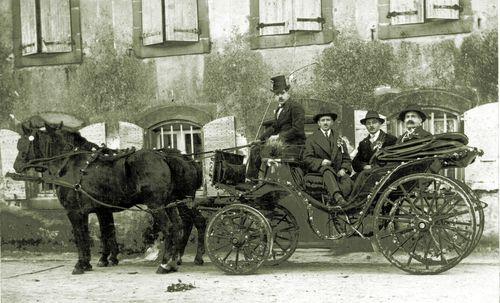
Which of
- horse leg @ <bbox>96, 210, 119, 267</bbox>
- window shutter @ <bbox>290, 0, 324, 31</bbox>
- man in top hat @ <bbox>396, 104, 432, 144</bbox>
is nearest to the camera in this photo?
man in top hat @ <bbox>396, 104, 432, 144</bbox>

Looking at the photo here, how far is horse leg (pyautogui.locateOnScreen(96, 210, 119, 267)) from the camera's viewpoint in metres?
8.75

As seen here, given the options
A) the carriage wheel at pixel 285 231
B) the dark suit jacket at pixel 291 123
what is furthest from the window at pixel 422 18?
the carriage wheel at pixel 285 231

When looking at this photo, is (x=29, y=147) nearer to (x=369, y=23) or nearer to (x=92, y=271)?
(x=92, y=271)

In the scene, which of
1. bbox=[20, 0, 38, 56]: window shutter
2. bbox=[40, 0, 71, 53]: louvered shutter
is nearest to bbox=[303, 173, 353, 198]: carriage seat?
bbox=[40, 0, 71, 53]: louvered shutter

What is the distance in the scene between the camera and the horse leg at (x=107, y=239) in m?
8.75

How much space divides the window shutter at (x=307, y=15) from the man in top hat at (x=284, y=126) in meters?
1.38

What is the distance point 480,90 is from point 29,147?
595 cm

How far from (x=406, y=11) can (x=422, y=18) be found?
24 cm

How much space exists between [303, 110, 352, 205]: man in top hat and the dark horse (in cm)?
182

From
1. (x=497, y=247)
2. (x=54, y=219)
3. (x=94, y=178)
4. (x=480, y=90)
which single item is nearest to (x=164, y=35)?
(x=94, y=178)

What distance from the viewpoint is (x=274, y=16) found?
30.2 ft

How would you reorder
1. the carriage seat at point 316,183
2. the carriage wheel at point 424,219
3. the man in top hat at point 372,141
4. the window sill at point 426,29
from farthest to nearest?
the window sill at point 426,29, the man in top hat at point 372,141, the carriage seat at point 316,183, the carriage wheel at point 424,219

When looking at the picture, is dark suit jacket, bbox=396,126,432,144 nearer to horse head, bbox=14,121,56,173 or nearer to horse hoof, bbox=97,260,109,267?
horse hoof, bbox=97,260,109,267

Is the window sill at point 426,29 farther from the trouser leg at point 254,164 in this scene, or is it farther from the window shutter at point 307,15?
the trouser leg at point 254,164
